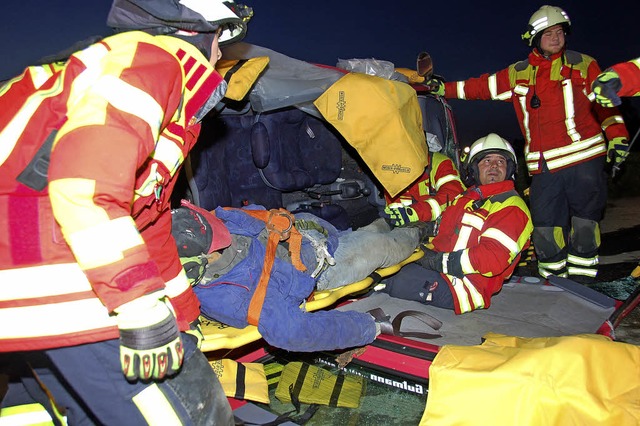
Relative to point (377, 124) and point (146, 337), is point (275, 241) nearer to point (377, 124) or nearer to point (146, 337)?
point (146, 337)

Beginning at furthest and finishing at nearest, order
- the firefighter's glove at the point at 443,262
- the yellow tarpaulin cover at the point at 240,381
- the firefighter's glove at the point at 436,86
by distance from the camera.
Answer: the firefighter's glove at the point at 436,86
the firefighter's glove at the point at 443,262
the yellow tarpaulin cover at the point at 240,381

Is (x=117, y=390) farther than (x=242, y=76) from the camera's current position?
No

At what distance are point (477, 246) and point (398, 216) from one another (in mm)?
783

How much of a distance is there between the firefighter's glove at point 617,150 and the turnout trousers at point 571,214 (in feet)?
0.27

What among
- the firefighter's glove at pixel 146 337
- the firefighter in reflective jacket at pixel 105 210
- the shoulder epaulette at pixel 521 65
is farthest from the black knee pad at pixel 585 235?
the firefighter's glove at pixel 146 337

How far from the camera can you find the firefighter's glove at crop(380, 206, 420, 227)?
4070mm

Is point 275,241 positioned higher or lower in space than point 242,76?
lower

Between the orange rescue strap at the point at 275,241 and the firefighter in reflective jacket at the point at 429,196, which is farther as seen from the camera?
the firefighter in reflective jacket at the point at 429,196

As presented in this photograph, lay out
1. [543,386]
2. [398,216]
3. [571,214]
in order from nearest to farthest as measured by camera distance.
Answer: [543,386] → [398,216] → [571,214]

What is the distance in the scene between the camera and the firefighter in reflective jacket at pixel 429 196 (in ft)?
13.5

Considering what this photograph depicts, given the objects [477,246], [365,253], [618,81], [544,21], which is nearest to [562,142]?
[544,21]

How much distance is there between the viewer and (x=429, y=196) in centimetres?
461

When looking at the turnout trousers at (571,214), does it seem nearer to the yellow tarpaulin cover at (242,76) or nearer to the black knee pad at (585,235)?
the black knee pad at (585,235)

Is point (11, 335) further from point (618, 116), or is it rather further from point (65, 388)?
point (618, 116)
